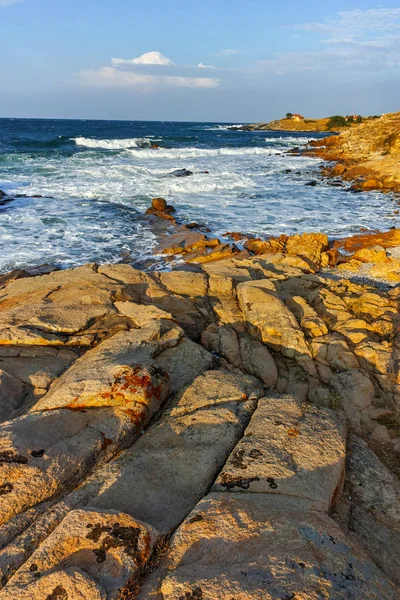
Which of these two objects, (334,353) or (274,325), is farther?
(274,325)

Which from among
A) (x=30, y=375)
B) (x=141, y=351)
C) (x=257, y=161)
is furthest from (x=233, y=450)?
(x=257, y=161)

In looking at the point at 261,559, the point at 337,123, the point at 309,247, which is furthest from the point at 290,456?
the point at 337,123

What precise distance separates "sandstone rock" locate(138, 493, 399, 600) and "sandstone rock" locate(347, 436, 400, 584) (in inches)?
28.7

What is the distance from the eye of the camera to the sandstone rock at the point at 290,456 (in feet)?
13.5

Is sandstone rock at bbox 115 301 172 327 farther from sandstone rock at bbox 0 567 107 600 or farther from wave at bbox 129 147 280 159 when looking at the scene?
wave at bbox 129 147 280 159

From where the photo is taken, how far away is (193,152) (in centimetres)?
5738

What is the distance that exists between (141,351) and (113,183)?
88.9ft

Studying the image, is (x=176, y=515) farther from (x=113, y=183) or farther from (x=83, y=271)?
(x=113, y=183)

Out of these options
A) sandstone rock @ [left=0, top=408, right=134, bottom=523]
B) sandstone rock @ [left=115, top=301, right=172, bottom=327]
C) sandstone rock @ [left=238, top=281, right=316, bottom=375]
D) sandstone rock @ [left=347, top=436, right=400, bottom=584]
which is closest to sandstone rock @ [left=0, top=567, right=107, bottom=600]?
sandstone rock @ [left=0, top=408, right=134, bottom=523]

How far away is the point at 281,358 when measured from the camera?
25.2 feet

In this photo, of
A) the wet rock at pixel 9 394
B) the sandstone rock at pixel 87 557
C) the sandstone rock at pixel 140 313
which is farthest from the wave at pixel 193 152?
the sandstone rock at pixel 87 557

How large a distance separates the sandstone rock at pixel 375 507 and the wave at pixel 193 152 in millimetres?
52150

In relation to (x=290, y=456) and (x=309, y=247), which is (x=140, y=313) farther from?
(x=309, y=247)

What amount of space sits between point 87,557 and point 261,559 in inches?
51.1
